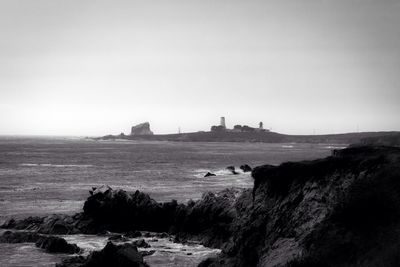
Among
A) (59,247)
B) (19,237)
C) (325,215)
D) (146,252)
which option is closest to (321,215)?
(325,215)

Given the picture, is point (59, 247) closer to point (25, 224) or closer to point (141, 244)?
point (141, 244)

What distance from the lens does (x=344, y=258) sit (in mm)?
17812

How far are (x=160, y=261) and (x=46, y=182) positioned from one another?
42.5 meters

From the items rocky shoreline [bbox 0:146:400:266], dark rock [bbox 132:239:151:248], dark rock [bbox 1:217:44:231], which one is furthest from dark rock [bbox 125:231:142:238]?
rocky shoreline [bbox 0:146:400:266]

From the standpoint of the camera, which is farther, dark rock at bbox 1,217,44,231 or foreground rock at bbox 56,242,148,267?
dark rock at bbox 1,217,44,231

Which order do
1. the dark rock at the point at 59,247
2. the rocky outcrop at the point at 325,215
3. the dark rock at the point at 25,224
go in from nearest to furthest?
the rocky outcrop at the point at 325,215, the dark rock at the point at 59,247, the dark rock at the point at 25,224

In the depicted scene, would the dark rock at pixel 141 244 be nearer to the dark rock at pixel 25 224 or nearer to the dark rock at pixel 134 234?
the dark rock at pixel 134 234

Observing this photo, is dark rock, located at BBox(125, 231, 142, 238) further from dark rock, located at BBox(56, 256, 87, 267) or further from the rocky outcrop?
the rocky outcrop

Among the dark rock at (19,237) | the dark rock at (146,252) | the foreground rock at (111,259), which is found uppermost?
the foreground rock at (111,259)

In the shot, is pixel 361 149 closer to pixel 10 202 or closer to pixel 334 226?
pixel 334 226

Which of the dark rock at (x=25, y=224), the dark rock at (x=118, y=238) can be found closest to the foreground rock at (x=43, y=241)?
the dark rock at (x=25, y=224)

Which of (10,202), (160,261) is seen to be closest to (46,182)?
(10,202)

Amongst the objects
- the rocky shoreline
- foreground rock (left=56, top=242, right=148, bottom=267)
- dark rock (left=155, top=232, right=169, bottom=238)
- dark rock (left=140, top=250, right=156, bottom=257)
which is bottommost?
dark rock (left=155, top=232, right=169, bottom=238)

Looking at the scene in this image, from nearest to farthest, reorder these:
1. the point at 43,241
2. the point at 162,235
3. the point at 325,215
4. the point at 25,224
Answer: the point at 325,215, the point at 43,241, the point at 162,235, the point at 25,224
